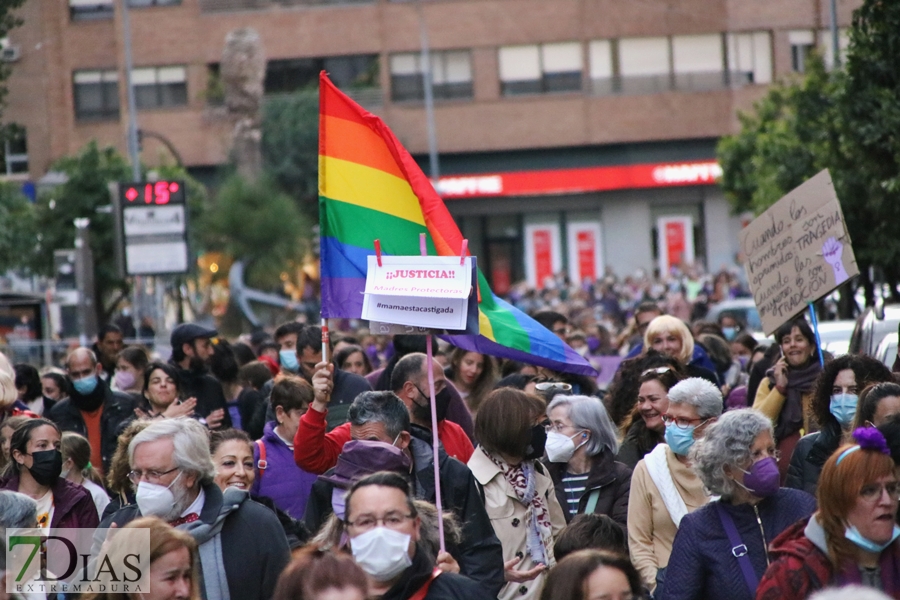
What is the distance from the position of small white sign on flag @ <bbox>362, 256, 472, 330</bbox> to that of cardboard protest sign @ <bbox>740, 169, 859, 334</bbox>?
11.8ft

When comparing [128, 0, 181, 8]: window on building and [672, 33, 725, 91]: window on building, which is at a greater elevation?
[128, 0, 181, 8]: window on building

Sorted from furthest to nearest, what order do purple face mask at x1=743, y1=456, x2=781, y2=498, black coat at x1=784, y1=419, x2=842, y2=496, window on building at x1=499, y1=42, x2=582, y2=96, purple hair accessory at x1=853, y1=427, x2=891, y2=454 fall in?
window on building at x1=499, y1=42, x2=582, y2=96 → black coat at x1=784, y1=419, x2=842, y2=496 → purple face mask at x1=743, y1=456, x2=781, y2=498 → purple hair accessory at x1=853, y1=427, x2=891, y2=454

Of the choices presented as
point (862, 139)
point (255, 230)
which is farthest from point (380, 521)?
point (255, 230)

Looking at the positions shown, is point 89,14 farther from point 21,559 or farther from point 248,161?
point 21,559

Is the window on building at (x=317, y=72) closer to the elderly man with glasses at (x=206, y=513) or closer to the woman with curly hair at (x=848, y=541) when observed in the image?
the elderly man with glasses at (x=206, y=513)

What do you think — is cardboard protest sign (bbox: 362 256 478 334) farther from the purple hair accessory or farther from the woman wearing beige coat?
the purple hair accessory

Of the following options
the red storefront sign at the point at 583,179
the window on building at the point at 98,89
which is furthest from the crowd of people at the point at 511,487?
the window on building at the point at 98,89

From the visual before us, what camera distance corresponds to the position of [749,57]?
51500 mm

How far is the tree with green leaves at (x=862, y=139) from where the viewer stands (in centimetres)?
1622

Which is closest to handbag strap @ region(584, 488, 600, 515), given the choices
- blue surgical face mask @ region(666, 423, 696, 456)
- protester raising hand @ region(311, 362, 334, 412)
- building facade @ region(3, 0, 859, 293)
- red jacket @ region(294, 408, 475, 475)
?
blue surgical face mask @ region(666, 423, 696, 456)

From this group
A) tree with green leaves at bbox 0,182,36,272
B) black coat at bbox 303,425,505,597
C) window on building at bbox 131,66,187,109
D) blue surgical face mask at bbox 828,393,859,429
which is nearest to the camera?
black coat at bbox 303,425,505,597

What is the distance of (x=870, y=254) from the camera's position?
59.3ft

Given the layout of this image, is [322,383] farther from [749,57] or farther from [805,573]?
[749,57]

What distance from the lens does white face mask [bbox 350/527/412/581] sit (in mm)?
4484
